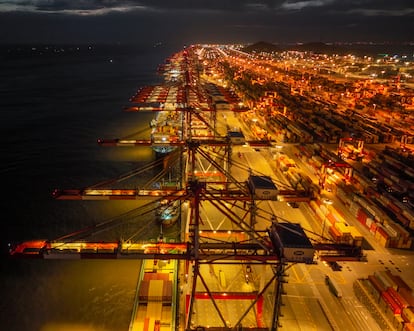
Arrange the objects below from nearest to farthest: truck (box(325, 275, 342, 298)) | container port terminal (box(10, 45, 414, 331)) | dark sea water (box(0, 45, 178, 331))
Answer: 1. container port terminal (box(10, 45, 414, 331))
2. truck (box(325, 275, 342, 298))
3. dark sea water (box(0, 45, 178, 331))

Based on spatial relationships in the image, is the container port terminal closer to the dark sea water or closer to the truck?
the truck

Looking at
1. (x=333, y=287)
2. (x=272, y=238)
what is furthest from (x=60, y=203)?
(x=333, y=287)

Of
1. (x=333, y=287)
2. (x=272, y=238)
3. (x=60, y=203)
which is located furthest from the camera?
(x=60, y=203)

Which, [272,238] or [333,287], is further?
[333,287]

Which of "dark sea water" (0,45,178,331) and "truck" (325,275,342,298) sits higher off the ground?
"truck" (325,275,342,298)

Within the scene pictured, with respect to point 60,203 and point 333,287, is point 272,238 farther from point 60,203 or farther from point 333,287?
point 60,203

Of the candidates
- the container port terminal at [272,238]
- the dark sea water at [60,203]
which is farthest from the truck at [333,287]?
the dark sea water at [60,203]

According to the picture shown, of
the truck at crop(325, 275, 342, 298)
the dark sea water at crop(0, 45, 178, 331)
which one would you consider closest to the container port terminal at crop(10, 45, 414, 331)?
the truck at crop(325, 275, 342, 298)
